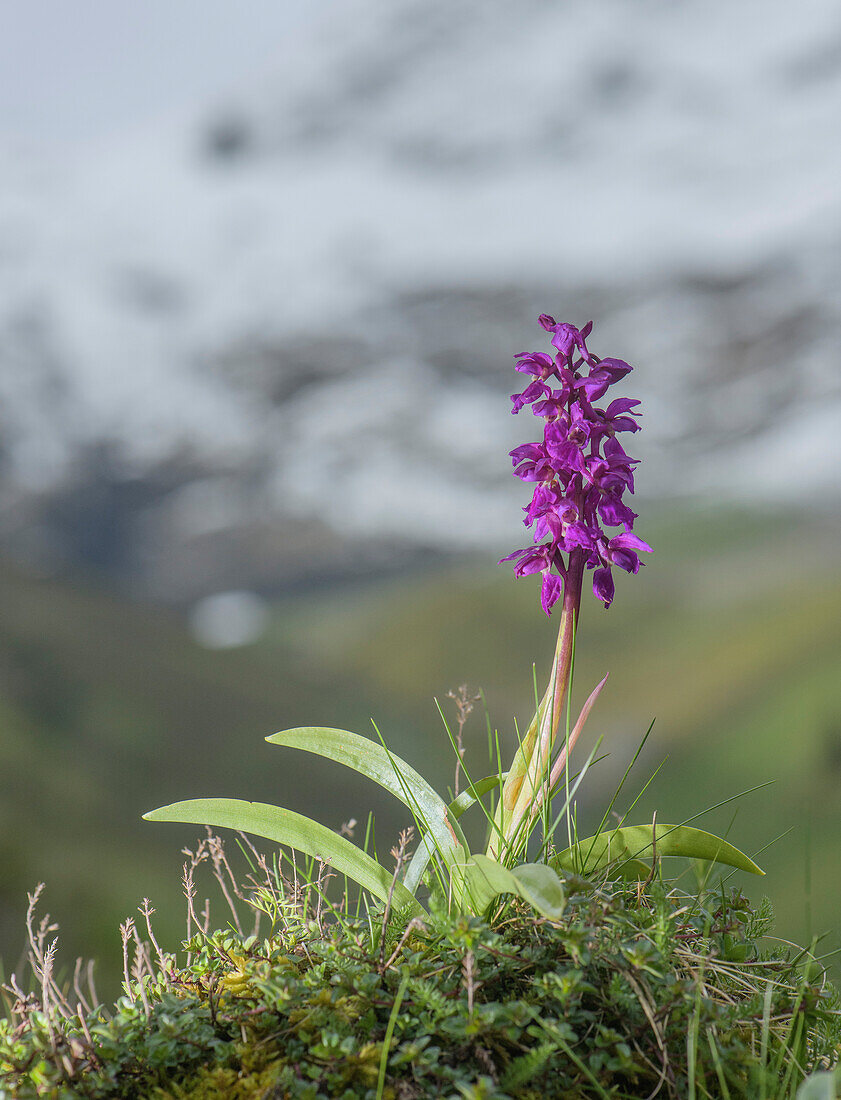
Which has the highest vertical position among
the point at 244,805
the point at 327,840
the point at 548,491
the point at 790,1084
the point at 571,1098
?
the point at 548,491

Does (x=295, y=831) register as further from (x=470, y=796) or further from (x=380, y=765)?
(x=470, y=796)

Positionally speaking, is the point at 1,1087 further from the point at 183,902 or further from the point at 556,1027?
the point at 183,902

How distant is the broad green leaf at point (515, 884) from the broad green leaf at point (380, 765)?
19cm

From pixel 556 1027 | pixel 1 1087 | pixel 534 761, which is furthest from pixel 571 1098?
Result: pixel 1 1087

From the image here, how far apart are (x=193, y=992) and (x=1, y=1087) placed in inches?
14.3

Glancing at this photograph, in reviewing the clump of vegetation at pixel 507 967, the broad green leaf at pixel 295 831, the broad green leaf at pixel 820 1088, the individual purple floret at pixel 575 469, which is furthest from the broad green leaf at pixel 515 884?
the individual purple floret at pixel 575 469

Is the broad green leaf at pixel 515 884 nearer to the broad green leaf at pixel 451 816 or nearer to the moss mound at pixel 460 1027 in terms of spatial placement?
the moss mound at pixel 460 1027

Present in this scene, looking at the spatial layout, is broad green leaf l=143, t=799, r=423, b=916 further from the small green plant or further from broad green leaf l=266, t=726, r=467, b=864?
broad green leaf l=266, t=726, r=467, b=864

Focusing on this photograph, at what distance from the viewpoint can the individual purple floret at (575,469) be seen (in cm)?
168

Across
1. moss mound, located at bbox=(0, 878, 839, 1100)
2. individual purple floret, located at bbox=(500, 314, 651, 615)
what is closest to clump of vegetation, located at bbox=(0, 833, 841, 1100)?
moss mound, located at bbox=(0, 878, 839, 1100)

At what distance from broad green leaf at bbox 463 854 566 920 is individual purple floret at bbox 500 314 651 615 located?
614 millimetres

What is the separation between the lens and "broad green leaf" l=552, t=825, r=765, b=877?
1645 millimetres

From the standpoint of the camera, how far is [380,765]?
1.85 m

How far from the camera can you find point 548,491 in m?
1.72
